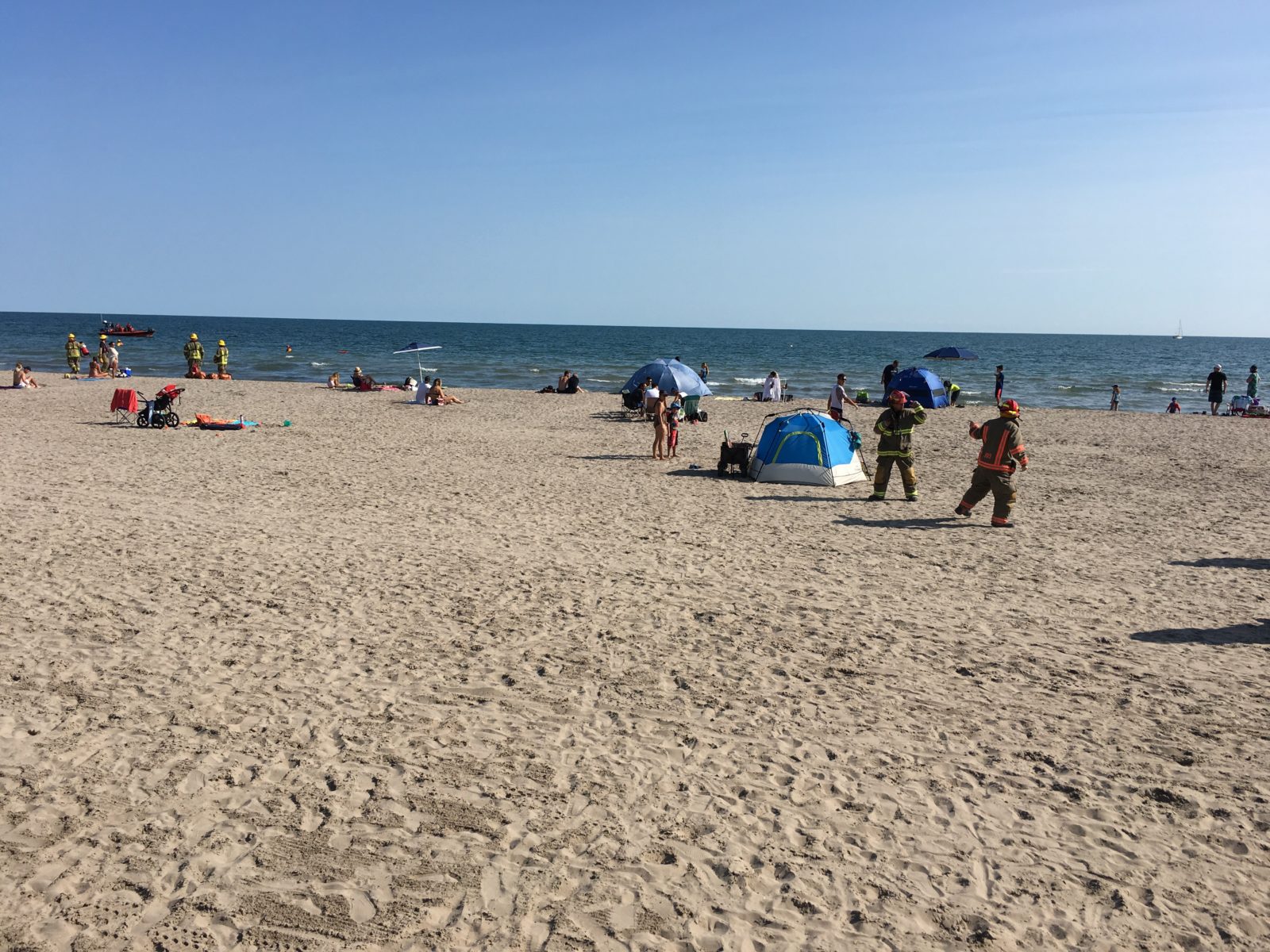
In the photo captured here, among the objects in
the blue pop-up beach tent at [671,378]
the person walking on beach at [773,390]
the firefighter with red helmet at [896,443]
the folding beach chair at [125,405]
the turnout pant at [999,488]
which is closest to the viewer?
the turnout pant at [999,488]

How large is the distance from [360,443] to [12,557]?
9.55 meters

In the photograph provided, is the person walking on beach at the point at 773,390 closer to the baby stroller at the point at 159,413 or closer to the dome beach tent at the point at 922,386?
the dome beach tent at the point at 922,386

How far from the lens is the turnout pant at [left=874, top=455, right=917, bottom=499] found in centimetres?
1387

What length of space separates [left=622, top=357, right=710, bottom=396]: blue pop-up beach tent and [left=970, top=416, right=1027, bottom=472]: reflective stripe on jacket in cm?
1204

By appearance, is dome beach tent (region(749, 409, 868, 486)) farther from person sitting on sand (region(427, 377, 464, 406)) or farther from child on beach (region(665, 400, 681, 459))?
person sitting on sand (region(427, 377, 464, 406))

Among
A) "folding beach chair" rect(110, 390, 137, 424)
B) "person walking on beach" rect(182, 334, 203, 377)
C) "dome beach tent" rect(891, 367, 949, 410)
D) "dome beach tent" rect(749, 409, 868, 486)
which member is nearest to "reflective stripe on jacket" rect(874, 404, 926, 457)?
"dome beach tent" rect(749, 409, 868, 486)

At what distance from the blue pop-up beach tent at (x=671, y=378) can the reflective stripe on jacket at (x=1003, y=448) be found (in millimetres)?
12035

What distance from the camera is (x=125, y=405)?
20.6 metres

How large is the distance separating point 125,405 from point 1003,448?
19006 mm

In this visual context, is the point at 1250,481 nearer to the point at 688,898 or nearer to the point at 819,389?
the point at 688,898

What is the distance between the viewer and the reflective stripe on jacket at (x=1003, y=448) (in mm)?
12258

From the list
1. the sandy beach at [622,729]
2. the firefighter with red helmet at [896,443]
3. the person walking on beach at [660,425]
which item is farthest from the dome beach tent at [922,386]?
the sandy beach at [622,729]

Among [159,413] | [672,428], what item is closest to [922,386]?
[672,428]

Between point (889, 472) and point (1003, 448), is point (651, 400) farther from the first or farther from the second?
point (1003, 448)
